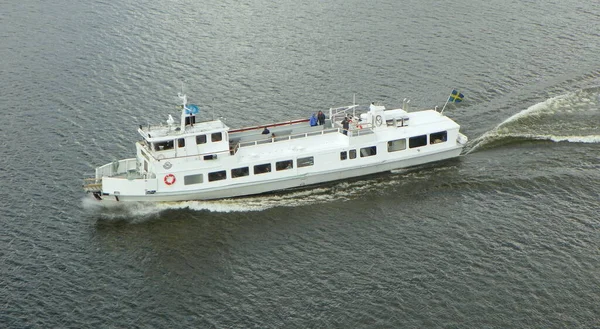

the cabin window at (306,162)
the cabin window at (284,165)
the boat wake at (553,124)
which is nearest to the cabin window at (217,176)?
the cabin window at (284,165)

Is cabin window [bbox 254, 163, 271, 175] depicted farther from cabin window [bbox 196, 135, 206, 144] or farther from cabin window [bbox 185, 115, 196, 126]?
cabin window [bbox 185, 115, 196, 126]

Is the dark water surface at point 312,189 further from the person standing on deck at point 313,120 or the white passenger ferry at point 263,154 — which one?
the person standing on deck at point 313,120

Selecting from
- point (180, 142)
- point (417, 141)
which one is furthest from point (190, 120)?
point (417, 141)

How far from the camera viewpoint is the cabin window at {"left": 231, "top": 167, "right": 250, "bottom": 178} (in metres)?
72.2

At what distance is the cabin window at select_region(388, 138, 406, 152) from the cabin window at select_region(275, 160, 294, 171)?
31.2 feet

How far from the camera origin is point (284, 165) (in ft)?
241

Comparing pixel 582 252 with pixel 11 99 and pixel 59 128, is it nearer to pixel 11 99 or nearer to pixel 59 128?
pixel 59 128

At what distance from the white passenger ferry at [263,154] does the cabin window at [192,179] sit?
9 cm

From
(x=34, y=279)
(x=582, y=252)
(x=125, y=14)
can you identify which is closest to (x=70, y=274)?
(x=34, y=279)

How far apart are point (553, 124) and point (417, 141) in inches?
603

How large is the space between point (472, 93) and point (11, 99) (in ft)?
162

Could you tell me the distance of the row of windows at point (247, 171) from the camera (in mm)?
71500

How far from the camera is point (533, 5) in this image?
114m

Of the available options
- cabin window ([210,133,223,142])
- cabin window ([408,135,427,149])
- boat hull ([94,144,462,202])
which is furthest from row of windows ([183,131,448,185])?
cabin window ([210,133,223,142])
